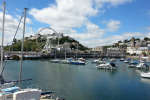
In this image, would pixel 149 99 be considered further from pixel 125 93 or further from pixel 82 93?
pixel 82 93

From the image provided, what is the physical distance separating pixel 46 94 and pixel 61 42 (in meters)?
140

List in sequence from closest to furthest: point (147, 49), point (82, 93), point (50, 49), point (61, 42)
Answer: point (82, 93), point (50, 49), point (147, 49), point (61, 42)

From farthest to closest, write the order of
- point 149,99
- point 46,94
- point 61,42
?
point 61,42 → point 149,99 → point 46,94

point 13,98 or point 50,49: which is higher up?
point 50,49

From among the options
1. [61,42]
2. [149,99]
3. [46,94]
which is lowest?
[149,99]

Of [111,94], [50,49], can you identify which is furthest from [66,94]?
[50,49]

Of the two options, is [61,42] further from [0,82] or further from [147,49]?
[0,82]

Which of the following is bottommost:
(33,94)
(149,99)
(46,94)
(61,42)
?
(149,99)

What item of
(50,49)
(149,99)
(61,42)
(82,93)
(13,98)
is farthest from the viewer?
(61,42)

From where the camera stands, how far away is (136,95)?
17531 millimetres

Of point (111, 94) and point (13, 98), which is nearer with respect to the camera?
point (13, 98)

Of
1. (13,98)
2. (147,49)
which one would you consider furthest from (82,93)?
(147,49)

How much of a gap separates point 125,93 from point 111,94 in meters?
2.05

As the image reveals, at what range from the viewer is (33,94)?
37.2 ft
